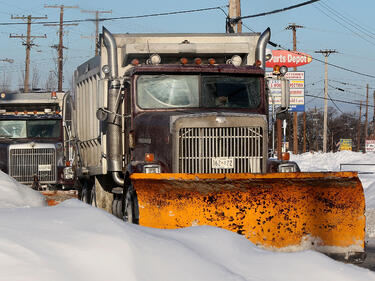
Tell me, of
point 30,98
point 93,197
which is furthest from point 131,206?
point 30,98

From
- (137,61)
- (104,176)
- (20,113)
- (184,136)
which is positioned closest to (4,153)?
(20,113)

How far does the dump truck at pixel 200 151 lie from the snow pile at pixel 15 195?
47.5 inches

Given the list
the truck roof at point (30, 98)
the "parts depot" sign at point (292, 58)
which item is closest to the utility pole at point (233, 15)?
the truck roof at point (30, 98)

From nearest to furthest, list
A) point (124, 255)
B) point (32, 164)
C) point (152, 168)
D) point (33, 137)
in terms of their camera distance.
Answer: point (124, 255) < point (152, 168) < point (33, 137) < point (32, 164)

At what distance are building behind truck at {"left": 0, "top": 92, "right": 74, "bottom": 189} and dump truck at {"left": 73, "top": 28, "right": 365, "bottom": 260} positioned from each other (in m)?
7.15

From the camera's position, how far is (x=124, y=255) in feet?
17.4

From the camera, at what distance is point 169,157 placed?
36.6ft

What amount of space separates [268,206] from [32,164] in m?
14.9

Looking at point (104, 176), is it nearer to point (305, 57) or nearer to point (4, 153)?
point (4, 153)

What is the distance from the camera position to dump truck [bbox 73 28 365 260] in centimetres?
938

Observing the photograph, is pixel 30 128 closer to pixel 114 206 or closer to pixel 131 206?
pixel 114 206

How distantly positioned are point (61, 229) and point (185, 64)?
269 inches

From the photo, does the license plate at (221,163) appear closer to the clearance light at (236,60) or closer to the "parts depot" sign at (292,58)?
the clearance light at (236,60)

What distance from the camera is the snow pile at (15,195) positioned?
9.34 m
